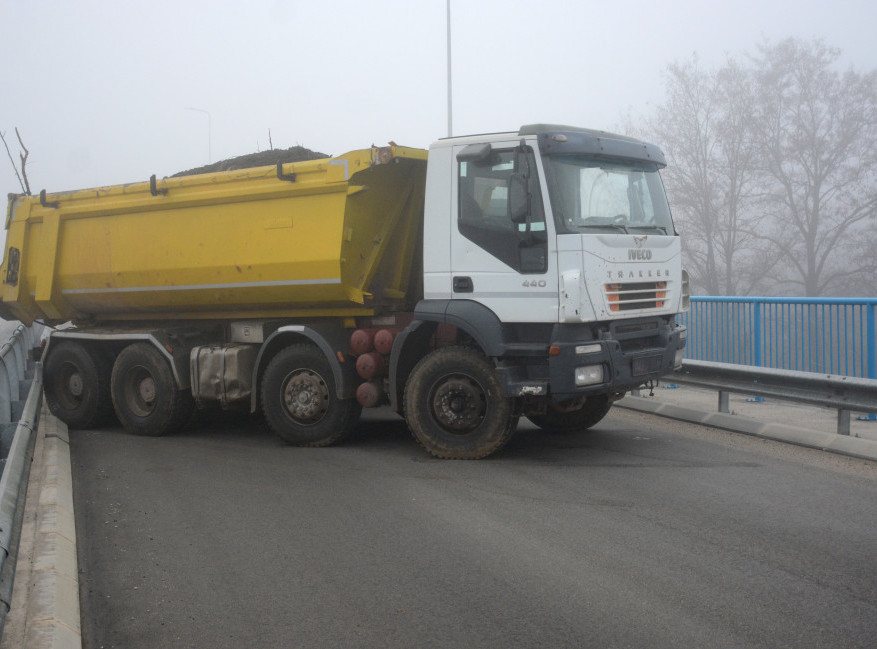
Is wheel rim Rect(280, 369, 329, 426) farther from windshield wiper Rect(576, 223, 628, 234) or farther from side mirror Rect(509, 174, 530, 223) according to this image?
windshield wiper Rect(576, 223, 628, 234)

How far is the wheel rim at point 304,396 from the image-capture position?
31.3 ft

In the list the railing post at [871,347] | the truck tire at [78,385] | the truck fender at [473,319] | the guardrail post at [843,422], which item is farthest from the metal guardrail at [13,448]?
the railing post at [871,347]

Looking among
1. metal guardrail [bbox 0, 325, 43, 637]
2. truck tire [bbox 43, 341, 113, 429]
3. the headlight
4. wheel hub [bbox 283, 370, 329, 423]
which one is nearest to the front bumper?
the headlight

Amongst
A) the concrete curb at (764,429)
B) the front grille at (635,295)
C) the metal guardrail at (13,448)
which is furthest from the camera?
the concrete curb at (764,429)

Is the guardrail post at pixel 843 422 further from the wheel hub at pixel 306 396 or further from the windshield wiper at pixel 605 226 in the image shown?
the wheel hub at pixel 306 396

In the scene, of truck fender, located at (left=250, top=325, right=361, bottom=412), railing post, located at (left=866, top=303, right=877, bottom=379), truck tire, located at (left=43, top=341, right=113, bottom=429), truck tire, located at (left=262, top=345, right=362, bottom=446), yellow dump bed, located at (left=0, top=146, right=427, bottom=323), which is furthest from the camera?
truck tire, located at (left=43, top=341, right=113, bottom=429)

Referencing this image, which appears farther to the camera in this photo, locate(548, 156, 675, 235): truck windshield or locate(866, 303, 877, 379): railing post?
locate(866, 303, 877, 379): railing post

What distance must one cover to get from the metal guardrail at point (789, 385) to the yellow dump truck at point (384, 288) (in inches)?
41.3

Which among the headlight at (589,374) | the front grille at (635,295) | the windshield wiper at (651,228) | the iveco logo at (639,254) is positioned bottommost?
the headlight at (589,374)

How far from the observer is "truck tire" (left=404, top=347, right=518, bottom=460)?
834cm

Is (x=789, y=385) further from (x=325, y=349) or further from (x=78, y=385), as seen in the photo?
(x=78, y=385)

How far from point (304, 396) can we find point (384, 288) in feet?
4.46

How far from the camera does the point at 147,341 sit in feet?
35.8

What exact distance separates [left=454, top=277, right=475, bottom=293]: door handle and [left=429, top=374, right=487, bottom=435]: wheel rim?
75 centimetres
